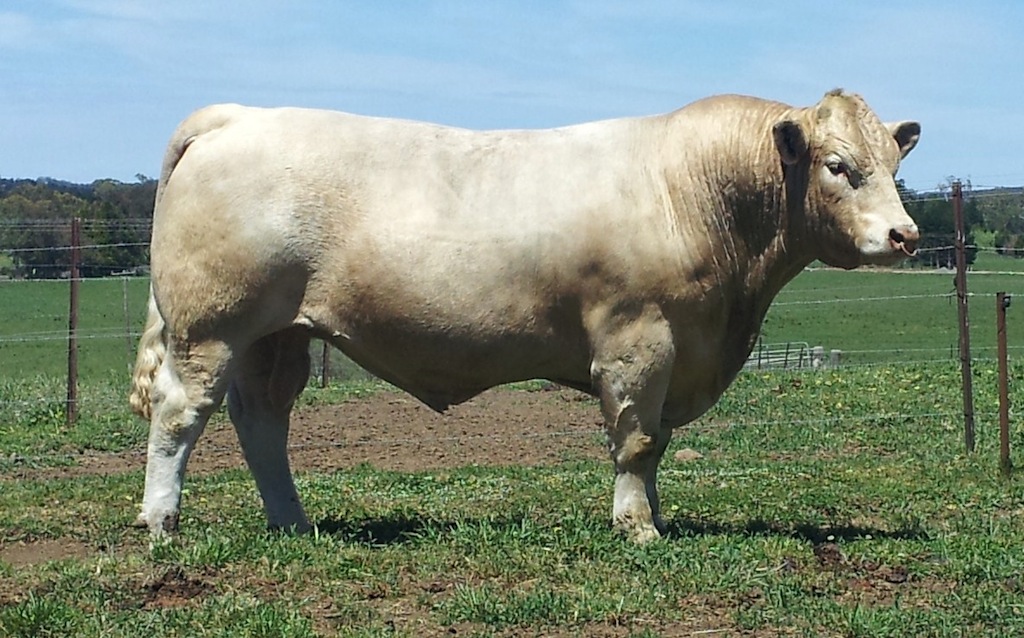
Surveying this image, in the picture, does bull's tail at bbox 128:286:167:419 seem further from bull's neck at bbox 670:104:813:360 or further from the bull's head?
the bull's head

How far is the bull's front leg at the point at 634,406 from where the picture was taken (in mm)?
7125

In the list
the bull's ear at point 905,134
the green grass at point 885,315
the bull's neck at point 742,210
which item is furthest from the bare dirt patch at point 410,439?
the green grass at point 885,315

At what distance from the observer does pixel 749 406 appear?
1534cm

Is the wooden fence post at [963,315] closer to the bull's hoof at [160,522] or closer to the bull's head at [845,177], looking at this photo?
the bull's head at [845,177]

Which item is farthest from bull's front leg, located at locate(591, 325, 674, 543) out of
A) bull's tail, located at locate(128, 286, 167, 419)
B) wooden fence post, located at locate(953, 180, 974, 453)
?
wooden fence post, located at locate(953, 180, 974, 453)

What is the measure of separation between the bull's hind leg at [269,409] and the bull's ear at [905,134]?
11.6ft

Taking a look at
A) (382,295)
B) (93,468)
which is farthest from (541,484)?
(93,468)

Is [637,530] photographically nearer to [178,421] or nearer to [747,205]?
[747,205]

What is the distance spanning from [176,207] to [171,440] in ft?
4.10

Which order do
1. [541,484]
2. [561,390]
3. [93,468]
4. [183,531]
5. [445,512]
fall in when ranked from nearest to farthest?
[183,531] < [445,512] < [541,484] < [93,468] < [561,390]

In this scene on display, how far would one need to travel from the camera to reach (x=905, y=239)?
269 inches

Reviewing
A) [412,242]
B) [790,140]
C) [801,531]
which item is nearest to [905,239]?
[790,140]

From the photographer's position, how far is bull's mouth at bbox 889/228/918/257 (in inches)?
269

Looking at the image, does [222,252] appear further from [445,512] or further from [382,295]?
[445,512]
